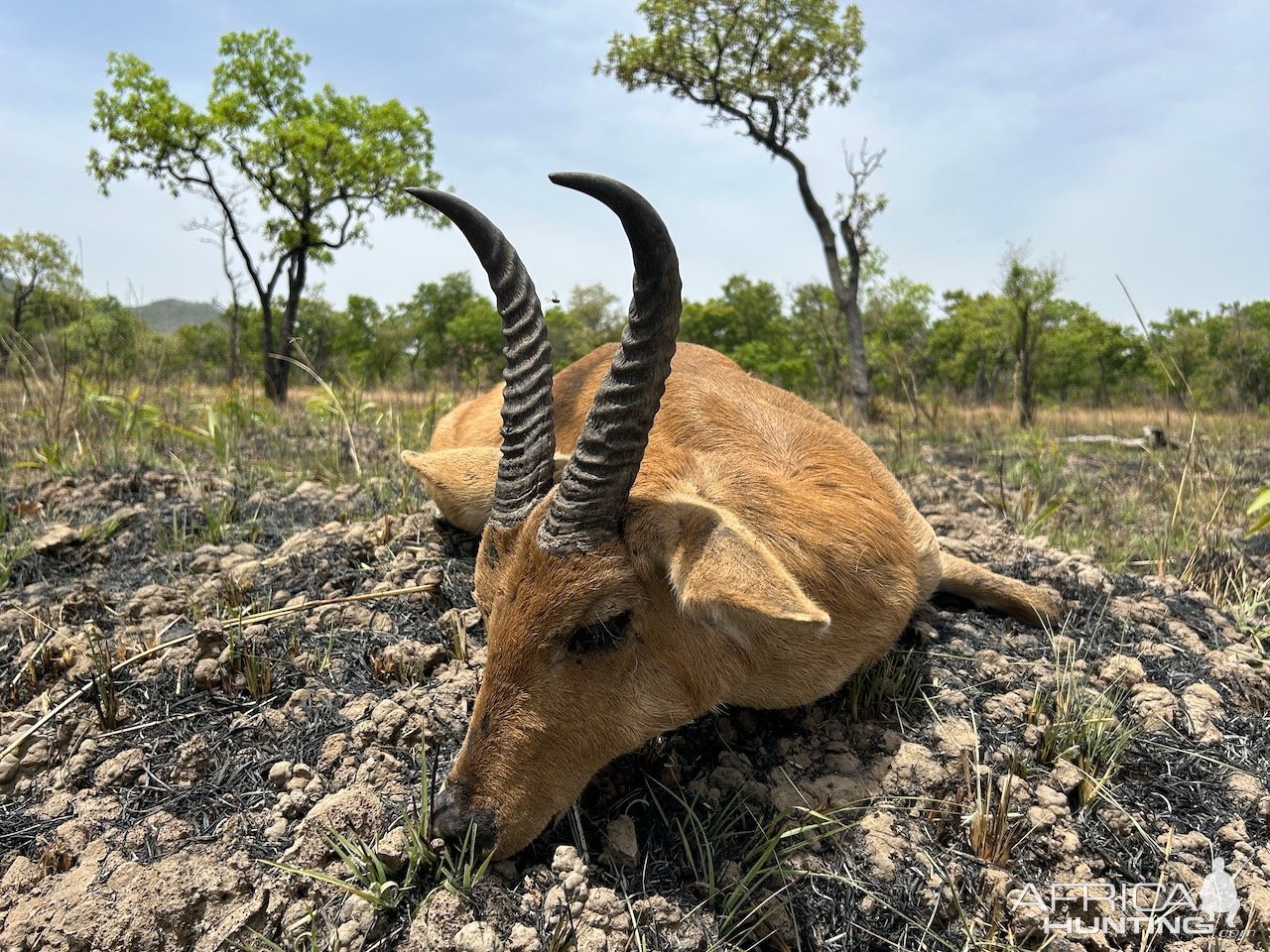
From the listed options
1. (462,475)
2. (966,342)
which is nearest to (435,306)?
(966,342)

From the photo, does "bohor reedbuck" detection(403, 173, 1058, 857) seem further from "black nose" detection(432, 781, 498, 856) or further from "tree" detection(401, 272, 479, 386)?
"tree" detection(401, 272, 479, 386)

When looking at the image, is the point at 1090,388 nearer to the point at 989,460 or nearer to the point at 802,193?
the point at 802,193

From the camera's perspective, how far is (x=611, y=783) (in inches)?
110

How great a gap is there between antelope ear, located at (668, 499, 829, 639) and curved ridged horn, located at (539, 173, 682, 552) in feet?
0.79

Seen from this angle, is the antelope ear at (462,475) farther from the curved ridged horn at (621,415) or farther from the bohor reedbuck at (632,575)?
the curved ridged horn at (621,415)

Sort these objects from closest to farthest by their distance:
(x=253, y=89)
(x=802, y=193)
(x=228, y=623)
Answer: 1. (x=228, y=623)
2. (x=802, y=193)
3. (x=253, y=89)

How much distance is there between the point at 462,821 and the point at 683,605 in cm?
94

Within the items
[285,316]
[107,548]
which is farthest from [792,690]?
[285,316]

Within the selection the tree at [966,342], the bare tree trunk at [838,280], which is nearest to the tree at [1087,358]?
the tree at [966,342]

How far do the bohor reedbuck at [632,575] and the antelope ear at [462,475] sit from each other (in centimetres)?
108

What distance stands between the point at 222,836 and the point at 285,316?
29.3 metres

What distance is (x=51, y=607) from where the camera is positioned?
389 cm

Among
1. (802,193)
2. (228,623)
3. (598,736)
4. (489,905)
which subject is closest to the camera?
(489,905)

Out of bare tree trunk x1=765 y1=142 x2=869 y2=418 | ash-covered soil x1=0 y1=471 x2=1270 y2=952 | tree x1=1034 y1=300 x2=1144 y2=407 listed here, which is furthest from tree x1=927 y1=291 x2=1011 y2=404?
ash-covered soil x1=0 y1=471 x2=1270 y2=952
